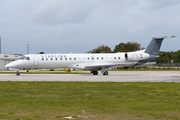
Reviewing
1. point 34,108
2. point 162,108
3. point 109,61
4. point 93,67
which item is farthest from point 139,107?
point 109,61

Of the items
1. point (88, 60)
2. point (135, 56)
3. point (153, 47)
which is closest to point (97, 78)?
point (88, 60)

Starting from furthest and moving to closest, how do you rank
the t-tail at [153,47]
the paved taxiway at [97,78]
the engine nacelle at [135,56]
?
1. the t-tail at [153,47]
2. the engine nacelle at [135,56]
3. the paved taxiway at [97,78]

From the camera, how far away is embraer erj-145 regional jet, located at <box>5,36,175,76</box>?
1275 inches

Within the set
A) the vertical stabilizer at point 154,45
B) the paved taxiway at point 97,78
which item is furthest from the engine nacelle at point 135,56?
the paved taxiway at point 97,78

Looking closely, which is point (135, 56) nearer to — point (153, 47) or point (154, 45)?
point (153, 47)

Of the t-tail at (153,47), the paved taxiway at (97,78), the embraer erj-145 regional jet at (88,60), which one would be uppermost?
the t-tail at (153,47)

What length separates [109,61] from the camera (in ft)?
115

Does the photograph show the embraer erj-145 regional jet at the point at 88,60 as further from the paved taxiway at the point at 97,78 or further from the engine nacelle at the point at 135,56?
the paved taxiway at the point at 97,78

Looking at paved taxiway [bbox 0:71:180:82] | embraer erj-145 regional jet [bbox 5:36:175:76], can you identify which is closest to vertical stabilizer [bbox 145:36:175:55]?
embraer erj-145 regional jet [bbox 5:36:175:76]

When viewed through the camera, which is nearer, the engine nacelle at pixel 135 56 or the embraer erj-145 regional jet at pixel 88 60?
the embraer erj-145 regional jet at pixel 88 60

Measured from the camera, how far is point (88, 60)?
34469 millimetres

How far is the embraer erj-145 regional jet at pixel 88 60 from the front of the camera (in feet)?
106

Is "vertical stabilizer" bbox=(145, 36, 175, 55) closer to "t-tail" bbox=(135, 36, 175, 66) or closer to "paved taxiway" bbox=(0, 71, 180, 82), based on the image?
"t-tail" bbox=(135, 36, 175, 66)

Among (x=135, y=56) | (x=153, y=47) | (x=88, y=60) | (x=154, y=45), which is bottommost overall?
(x=88, y=60)
